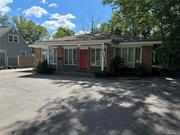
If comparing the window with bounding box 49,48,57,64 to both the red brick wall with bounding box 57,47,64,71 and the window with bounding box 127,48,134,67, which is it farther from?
the window with bounding box 127,48,134,67

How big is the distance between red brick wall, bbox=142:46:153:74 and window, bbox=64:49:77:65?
6591 millimetres

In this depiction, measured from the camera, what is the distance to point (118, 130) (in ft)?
17.5

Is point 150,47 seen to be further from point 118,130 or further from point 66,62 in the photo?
point 118,130

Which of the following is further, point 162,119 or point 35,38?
point 35,38

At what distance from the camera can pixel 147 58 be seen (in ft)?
59.7

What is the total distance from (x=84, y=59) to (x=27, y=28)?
45.4 m

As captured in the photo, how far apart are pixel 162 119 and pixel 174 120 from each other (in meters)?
0.33

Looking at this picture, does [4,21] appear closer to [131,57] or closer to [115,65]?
[131,57]

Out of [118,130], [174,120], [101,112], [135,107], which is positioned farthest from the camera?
[135,107]

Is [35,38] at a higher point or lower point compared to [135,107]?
higher

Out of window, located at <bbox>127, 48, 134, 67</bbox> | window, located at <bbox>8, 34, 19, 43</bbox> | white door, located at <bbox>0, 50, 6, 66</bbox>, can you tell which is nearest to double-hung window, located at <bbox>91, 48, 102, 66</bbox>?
window, located at <bbox>127, 48, 134, 67</bbox>

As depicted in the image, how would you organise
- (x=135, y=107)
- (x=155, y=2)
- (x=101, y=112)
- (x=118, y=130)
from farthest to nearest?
(x=155, y=2) → (x=135, y=107) → (x=101, y=112) → (x=118, y=130)

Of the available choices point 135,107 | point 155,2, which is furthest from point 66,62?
point 135,107

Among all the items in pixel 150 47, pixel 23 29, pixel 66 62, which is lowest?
pixel 66 62
